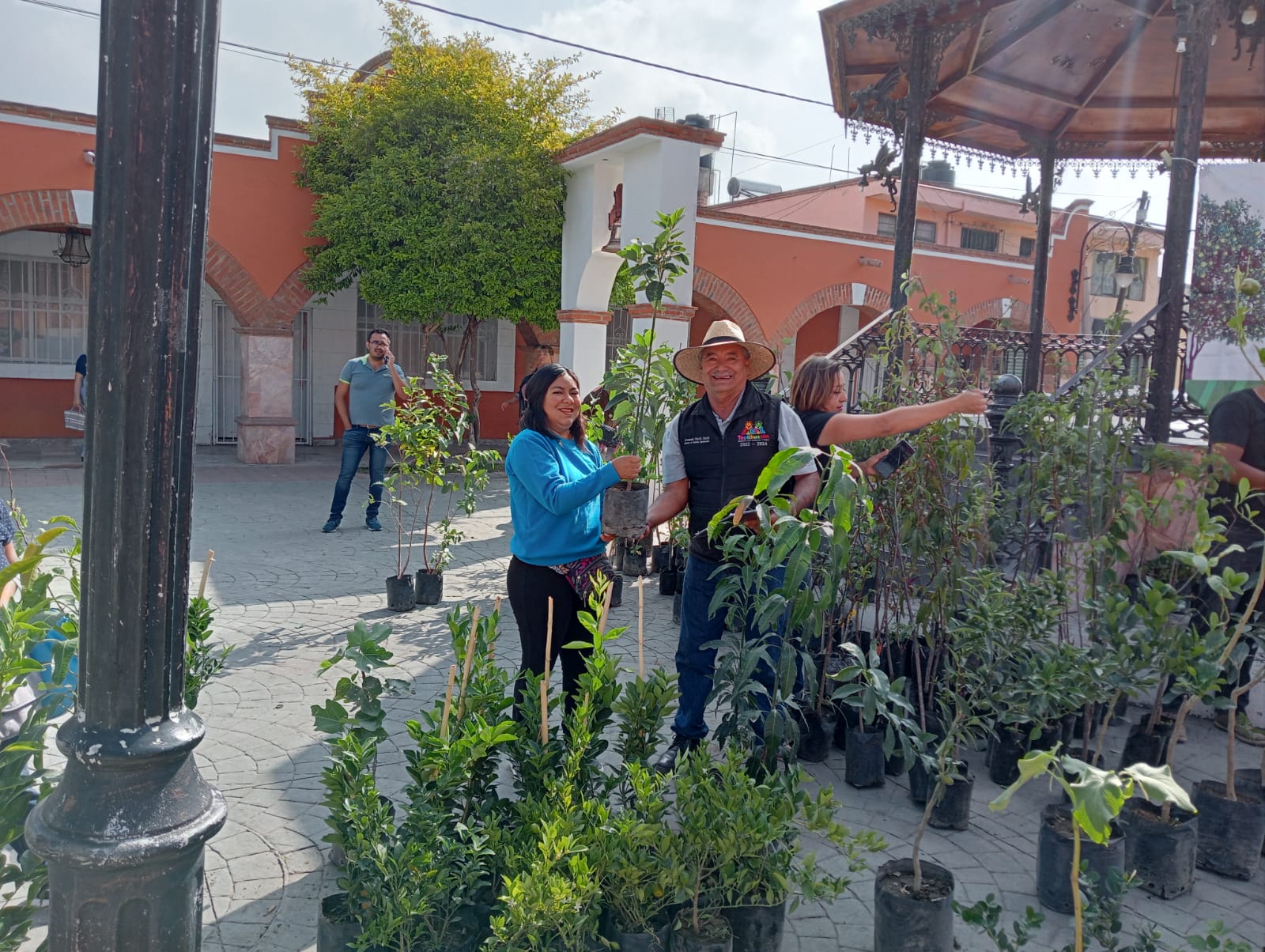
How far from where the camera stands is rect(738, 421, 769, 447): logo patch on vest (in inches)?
146

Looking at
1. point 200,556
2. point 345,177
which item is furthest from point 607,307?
point 200,556

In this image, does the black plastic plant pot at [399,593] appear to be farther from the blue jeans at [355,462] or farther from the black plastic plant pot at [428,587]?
the blue jeans at [355,462]

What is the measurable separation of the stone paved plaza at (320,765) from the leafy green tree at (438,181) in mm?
5704

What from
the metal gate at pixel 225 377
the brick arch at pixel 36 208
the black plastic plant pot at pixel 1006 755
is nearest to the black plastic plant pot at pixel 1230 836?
the black plastic plant pot at pixel 1006 755

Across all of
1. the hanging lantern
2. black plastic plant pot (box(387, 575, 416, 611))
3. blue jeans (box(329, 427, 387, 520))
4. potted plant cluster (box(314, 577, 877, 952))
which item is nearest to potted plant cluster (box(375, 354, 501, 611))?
black plastic plant pot (box(387, 575, 416, 611))

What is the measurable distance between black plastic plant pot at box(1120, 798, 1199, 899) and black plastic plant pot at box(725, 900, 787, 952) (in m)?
1.43

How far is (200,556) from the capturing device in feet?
25.0

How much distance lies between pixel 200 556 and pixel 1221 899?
278 inches

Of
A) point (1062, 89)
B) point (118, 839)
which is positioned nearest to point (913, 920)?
point (118, 839)

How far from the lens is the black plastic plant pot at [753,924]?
2590 millimetres

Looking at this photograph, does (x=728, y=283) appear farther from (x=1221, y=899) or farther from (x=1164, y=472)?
(x=1221, y=899)

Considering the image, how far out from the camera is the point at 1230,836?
3400 mm

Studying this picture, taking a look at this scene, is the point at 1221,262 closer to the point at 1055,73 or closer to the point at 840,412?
the point at 1055,73

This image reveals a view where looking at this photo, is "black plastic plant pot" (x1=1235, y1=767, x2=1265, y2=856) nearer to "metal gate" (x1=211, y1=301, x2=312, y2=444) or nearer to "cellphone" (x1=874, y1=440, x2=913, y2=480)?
"cellphone" (x1=874, y1=440, x2=913, y2=480)
